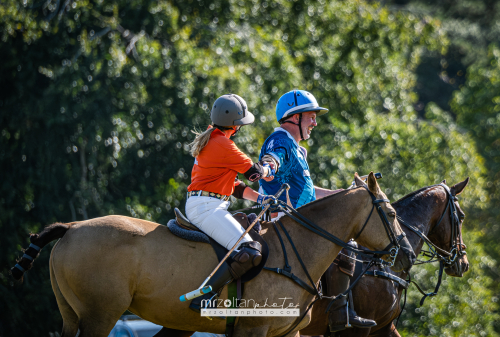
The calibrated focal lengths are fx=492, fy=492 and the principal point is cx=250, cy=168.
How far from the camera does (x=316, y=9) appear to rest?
14750mm

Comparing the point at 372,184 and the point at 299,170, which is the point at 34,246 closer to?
the point at 299,170

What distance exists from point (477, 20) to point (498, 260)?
18.4m

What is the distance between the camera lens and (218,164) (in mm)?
4211

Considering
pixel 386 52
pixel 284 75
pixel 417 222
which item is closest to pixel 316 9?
pixel 386 52

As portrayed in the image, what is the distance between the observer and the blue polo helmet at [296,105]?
209 inches

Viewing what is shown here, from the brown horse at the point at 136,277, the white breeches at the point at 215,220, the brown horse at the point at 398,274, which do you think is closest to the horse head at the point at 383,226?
the brown horse at the point at 136,277

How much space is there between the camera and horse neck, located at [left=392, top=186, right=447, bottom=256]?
5718 mm

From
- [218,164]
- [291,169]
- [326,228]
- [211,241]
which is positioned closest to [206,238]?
[211,241]

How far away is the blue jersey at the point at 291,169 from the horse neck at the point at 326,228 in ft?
2.01

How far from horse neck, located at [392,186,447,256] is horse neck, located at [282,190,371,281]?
1477 mm

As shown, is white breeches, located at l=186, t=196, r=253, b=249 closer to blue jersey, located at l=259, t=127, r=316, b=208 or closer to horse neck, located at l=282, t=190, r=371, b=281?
horse neck, located at l=282, t=190, r=371, b=281

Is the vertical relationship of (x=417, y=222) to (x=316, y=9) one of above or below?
below

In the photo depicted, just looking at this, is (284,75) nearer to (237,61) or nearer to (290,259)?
(237,61)

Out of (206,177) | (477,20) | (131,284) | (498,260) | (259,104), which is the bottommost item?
(498,260)
